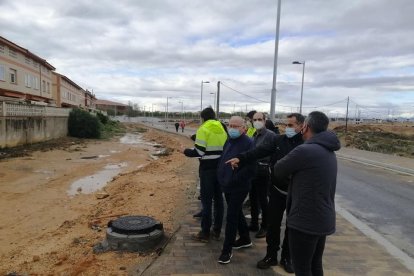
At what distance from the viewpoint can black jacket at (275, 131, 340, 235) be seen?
3102mm

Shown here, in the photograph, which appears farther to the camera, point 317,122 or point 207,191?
point 207,191

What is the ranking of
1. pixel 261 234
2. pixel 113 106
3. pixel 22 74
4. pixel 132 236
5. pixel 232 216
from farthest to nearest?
pixel 113 106 → pixel 22 74 → pixel 261 234 → pixel 132 236 → pixel 232 216

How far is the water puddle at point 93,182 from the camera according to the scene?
1303cm

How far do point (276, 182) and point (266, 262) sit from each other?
0.93m

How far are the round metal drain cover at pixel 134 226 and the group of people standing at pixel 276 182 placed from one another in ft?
2.06

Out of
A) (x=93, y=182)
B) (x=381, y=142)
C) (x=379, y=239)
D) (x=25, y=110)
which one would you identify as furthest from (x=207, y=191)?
(x=381, y=142)

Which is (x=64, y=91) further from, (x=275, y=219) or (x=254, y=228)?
(x=275, y=219)

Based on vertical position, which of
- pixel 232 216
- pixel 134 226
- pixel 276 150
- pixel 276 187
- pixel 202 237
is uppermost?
pixel 276 150

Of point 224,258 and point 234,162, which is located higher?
point 234,162

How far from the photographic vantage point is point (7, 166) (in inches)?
726

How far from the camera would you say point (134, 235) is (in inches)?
201

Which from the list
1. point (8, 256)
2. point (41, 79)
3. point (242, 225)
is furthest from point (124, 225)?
point (41, 79)

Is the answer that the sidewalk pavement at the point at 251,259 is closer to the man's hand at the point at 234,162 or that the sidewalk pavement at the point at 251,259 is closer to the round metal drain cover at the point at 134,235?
the round metal drain cover at the point at 134,235

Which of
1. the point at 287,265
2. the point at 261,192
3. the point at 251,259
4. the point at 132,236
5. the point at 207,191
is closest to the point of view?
the point at 287,265
